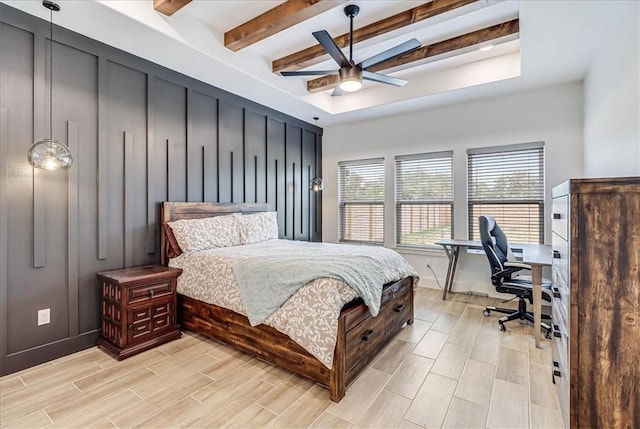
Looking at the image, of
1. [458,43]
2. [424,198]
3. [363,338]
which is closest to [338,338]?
[363,338]

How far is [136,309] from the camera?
8.62ft

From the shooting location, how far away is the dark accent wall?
7.77ft

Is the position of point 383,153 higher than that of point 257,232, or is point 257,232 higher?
point 383,153

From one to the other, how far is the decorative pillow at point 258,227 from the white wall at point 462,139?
182 cm

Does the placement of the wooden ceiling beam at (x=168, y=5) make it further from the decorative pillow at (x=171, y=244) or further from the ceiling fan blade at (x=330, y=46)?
the decorative pillow at (x=171, y=244)

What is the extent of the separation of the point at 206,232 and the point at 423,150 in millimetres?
3497

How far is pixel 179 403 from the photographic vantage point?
197 cm

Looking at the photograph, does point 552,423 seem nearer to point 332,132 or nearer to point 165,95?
point 165,95

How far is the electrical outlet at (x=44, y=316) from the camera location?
2.49 m

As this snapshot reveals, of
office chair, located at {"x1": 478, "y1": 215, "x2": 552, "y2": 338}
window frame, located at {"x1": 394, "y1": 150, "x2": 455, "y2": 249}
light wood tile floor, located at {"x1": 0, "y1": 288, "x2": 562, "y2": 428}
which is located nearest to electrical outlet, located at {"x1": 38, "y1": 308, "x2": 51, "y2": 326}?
light wood tile floor, located at {"x1": 0, "y1": 288, "x2": 562, "y2": 428}

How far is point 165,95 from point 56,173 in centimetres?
139

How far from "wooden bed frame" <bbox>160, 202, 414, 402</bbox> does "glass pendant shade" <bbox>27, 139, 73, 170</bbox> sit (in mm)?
1001

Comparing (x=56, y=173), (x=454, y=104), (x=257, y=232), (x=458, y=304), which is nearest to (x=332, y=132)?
(x=454, y=104)

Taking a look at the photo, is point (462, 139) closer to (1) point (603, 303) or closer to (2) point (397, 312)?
(2) point (397, 312)
